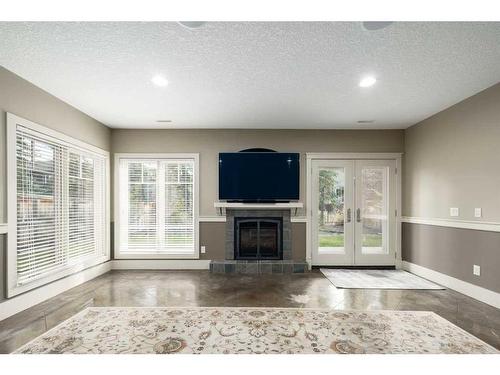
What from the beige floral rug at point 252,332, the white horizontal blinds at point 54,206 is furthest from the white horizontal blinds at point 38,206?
the beige floral rug at point 252,332

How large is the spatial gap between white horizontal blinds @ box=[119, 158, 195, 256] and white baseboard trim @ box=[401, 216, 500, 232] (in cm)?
389

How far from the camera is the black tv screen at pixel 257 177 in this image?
4824 millimetres

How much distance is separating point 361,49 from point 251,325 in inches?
106

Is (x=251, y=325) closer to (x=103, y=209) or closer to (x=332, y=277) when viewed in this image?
(x=332, y=277)

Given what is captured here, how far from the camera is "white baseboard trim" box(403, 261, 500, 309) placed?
313cm

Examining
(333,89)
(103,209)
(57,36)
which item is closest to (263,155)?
(333,89)

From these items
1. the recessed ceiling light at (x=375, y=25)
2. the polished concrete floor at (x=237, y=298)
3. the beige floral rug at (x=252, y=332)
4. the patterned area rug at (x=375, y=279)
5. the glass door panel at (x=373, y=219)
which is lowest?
the patterned area rug at (x=375, y=279)

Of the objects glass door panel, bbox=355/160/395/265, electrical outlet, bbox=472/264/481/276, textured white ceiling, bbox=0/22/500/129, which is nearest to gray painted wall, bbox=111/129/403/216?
glass door panel, bbox=355/160/395/265

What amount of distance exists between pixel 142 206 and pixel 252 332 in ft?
11.0

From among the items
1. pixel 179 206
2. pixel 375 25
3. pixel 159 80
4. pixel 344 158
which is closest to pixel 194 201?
pixel 179 206

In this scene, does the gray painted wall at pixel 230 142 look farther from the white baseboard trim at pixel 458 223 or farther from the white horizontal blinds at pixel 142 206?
the white baseboard trim at pixel 458 223

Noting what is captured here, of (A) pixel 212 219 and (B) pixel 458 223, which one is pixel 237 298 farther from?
(B) pixel 458 223

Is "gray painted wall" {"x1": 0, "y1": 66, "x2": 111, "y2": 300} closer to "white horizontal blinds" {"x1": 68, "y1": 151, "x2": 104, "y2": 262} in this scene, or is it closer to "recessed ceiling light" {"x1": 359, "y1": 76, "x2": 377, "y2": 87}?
"white horizontal blinds" {"x1": 68, "y1": 151, "x2": 104, "y2": 262}

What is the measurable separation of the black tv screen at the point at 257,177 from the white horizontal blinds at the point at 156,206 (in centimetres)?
68
